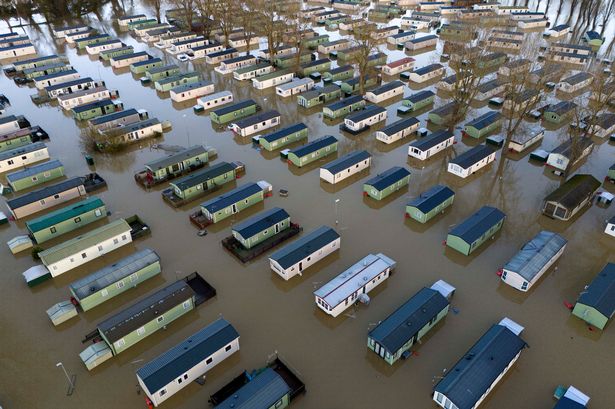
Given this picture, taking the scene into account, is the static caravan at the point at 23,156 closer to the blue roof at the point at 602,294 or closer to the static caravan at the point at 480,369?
the static caravan at the point at 480,369

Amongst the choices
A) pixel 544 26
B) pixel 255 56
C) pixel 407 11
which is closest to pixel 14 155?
pixel 255 56

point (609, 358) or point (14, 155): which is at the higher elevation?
point (14, 155)

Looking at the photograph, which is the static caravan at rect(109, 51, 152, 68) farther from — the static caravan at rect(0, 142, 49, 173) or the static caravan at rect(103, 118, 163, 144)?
the static caravan at rect(0, 142, 49, 173)

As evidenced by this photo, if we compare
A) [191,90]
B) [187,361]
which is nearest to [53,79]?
[191,90]

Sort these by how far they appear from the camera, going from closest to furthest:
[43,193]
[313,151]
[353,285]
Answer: [353,285] < [43,193] < [313,151]

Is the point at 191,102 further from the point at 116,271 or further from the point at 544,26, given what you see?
the point at 544,26

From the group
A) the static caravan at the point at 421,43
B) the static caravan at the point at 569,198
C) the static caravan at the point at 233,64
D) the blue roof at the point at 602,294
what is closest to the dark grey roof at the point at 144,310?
the blue roof at the point at 602,294

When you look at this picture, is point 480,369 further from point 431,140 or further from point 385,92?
point 385,92

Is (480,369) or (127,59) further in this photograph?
(127,59)
